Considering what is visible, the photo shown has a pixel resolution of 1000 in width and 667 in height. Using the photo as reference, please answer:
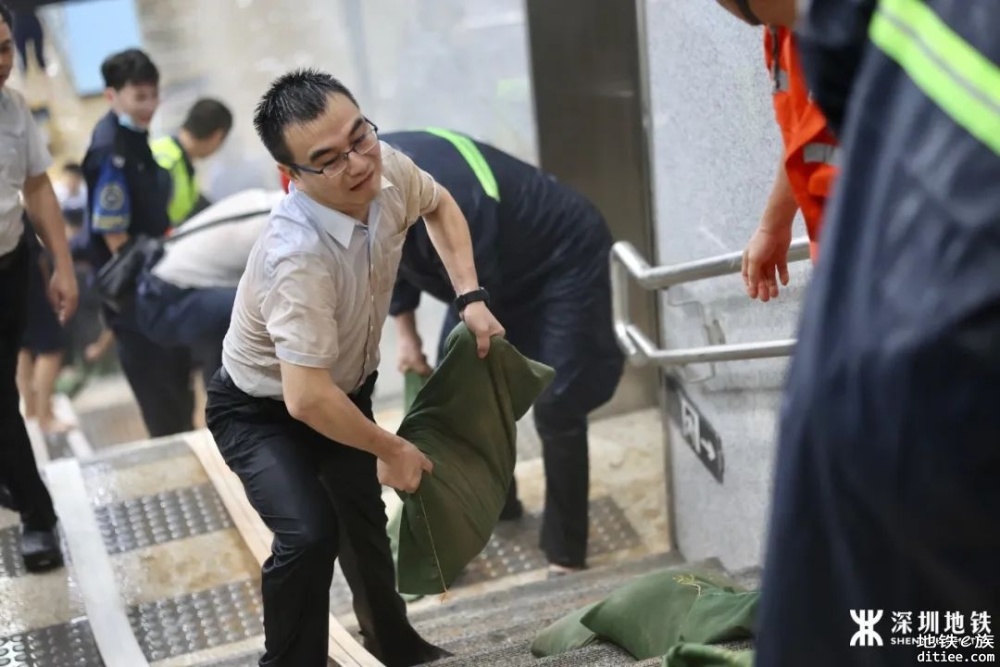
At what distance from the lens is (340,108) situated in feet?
7.14

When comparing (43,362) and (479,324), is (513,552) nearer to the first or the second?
(479,324)

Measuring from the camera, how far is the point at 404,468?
94.9 inches

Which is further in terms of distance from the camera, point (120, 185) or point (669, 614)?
point (120, 185)

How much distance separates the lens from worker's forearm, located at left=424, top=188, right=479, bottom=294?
256 cm

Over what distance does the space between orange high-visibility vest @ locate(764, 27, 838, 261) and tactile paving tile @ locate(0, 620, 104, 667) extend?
1.89 metres

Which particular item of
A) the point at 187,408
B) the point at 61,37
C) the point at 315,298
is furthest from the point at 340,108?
the point at 61,37

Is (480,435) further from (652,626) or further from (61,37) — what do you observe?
(61,37)

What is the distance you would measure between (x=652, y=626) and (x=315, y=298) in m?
0.98

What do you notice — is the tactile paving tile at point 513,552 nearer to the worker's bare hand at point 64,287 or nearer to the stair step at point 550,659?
the stair step at point 550,659

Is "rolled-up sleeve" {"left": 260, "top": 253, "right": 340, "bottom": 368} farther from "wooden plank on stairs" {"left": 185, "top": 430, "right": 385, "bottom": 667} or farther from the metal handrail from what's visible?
the metal handrail

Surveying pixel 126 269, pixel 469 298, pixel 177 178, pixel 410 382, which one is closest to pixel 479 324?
pixel 469 298

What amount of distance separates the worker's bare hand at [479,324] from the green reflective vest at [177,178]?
2.43 m

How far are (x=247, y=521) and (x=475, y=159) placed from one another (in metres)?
1.16

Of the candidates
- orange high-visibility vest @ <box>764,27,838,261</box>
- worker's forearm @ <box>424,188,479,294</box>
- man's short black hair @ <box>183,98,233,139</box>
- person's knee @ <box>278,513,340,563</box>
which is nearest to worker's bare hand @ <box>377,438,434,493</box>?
person's knee @ <box>278,513,340,563</box>
